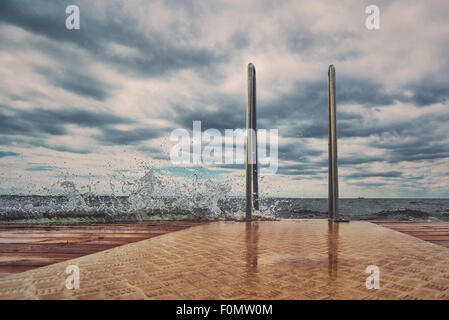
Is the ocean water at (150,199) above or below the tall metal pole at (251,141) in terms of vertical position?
below

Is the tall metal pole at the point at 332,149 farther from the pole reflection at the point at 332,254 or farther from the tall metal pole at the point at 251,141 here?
the tall metal pole at the point at 251,141

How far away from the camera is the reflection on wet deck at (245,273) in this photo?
1.18 metres

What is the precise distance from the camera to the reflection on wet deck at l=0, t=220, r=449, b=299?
1183 millimetres

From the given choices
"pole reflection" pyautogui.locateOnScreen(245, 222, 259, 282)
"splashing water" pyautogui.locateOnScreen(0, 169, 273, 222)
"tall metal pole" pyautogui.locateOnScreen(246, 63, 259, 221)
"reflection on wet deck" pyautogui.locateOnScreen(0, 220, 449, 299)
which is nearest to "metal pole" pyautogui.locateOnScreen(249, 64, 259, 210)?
"tall metal pole" pyautogui.locateOnScreen(246, 63, 259, 221)

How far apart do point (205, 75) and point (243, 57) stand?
6.44ft

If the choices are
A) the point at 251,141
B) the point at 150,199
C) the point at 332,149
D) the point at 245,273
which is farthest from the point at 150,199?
the point at 245,273

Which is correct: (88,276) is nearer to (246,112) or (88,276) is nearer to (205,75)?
(246,112)

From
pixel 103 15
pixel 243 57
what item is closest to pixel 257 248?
pixel 243 57

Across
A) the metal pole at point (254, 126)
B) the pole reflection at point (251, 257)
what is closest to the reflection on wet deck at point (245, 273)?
the pole reflection at point (251, 257)

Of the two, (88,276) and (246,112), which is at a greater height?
(246,112)

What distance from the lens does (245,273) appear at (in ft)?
4.92
